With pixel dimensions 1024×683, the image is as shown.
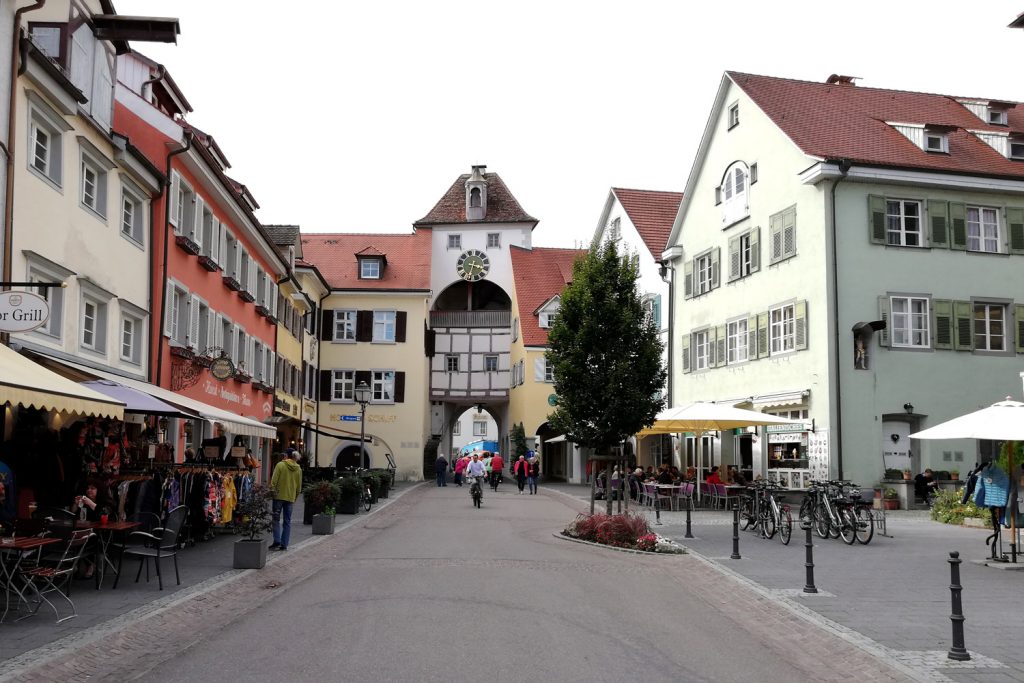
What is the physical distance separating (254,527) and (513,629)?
6.65 m

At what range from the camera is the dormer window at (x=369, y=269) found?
5631cm

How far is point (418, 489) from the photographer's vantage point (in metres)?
44.9

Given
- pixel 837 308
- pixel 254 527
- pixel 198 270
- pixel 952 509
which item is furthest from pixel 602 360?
pixel 254 527

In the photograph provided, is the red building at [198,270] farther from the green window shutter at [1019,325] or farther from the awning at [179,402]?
the green window shutter at [1019,325]

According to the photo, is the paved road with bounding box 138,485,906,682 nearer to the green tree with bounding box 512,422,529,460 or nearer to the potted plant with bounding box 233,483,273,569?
the potted plant with bounding box 233,483,273,569

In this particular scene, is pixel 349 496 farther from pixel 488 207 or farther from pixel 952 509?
pixel 488 207

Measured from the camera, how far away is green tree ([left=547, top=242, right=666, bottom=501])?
23.8m

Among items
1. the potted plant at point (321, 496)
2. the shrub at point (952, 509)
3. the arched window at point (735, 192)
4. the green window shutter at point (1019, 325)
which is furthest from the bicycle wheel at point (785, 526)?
the arched window at point (735, 192)

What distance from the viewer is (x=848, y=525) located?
62.4 feet

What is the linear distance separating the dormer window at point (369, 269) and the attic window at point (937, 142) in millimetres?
31424

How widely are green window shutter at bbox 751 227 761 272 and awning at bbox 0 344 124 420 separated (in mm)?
24308

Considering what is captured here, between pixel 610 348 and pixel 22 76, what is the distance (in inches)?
526

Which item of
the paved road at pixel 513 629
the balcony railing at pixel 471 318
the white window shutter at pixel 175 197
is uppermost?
the balcony railing at pixel 471 318

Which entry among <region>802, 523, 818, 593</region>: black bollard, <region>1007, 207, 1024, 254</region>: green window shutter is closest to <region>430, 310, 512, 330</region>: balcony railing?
<region>1007, 207, 1024, 254</region>: green window shutter
